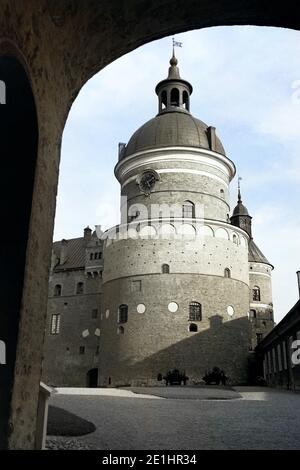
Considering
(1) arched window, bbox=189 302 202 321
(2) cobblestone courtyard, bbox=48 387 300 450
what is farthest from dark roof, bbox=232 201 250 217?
(2) cobblestone courtyard, bbox=48 387 300 450

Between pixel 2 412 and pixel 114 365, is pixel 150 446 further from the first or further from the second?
pixel 114 365

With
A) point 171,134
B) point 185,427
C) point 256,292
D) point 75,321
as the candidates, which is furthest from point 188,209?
point 185,427

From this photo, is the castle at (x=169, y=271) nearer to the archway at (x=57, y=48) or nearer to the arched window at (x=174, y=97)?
the arched window at (x=174, y=97)

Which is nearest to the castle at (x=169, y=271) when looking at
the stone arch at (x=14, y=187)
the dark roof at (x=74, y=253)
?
the dark roof at (x=74, y=253)

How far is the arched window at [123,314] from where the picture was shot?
3209cm

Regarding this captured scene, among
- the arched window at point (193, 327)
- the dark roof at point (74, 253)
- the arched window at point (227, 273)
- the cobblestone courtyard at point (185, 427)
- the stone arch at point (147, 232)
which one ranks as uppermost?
the dark roof at point (74, 253)

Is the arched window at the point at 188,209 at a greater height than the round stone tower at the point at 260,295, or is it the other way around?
the arched window at the point at 188,209

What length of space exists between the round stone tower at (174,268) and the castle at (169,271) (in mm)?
67

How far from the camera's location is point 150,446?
22.0 ft

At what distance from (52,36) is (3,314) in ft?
9.12

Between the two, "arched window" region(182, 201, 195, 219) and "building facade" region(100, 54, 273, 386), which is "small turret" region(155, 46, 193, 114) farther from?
"arched window" region(182, 201, 195, 219)

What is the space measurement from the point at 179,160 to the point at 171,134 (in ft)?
7.39

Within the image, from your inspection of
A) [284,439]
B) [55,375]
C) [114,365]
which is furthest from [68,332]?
[284,439]

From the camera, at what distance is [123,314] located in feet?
106
